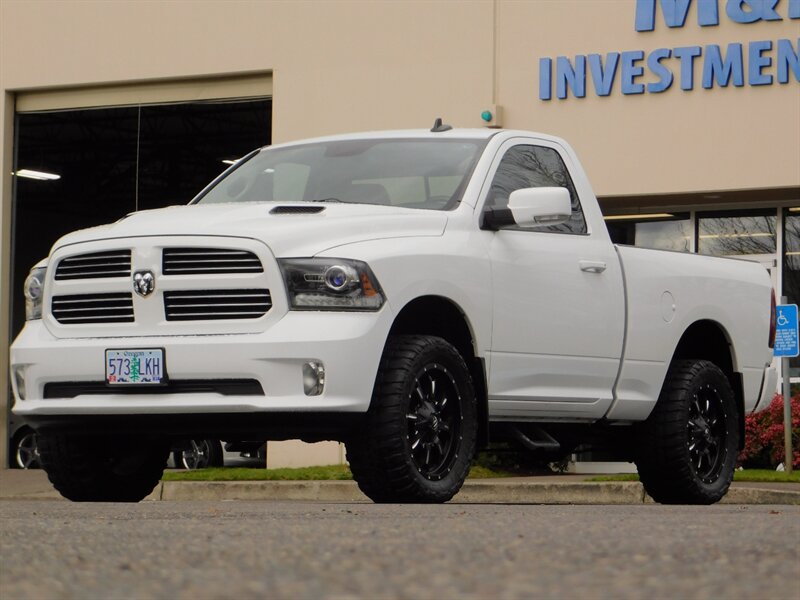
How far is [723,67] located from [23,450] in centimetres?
1013

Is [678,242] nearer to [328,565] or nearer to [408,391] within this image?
[408,391]

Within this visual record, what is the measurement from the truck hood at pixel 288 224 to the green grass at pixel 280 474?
7092mm

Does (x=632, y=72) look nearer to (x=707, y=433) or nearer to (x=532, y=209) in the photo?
(x=707, y=433)

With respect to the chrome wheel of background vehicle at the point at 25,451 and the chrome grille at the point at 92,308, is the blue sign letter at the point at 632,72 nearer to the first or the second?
the chrome wheel of background vehicle at the point at 25,451

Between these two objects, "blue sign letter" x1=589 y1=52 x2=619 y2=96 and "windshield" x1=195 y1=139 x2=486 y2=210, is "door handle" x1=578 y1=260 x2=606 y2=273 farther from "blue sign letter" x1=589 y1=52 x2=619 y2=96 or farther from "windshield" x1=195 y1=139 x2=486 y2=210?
"blue sign letter" x1=589 y1=52 x2=619 y2=96

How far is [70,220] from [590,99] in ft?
24.8

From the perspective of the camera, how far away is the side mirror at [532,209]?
8508mm

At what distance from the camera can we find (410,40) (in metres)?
19.9

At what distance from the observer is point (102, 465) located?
8867 millimetres

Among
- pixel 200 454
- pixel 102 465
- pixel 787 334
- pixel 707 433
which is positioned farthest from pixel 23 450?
pixel 707 433

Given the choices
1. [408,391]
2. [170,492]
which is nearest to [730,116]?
[170,492]

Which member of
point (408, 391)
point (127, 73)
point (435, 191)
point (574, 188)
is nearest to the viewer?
point (408, 391)

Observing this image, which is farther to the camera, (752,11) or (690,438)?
(752,11)

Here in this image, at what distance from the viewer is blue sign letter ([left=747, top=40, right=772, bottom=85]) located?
58.7 ft
